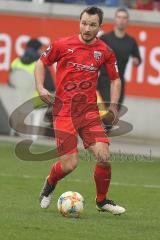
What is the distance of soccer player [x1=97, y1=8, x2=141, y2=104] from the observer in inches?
705

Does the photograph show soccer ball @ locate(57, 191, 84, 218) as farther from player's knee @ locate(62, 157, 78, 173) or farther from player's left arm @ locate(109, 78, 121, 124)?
player's left arm @ locate(109, 78, 121, 124)

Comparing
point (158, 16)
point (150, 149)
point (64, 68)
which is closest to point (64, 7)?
point (158, 16)

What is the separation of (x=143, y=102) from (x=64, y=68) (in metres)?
9.78

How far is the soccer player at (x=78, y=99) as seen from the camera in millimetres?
10586

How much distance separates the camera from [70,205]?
33.7 feet

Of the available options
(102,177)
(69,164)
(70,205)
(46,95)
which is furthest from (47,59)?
(70,205)

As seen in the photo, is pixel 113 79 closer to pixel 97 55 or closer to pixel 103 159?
pixel 97 55

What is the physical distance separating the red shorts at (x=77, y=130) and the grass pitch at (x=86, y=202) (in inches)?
31.7

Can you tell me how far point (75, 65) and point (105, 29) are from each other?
995 centimetres

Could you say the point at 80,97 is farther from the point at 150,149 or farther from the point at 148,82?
the point at 148,82

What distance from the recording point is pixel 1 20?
20766mm

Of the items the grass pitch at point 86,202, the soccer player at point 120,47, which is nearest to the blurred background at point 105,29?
the soccer player at point 120,47

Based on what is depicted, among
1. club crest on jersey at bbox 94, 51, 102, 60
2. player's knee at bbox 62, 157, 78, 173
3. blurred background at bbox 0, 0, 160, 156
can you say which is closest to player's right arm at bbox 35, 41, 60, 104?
club crest on jersey at bbox 94, 51, 102, 60

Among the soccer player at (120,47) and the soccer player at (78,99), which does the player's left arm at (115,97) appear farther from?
the soccer player at (120,47)
